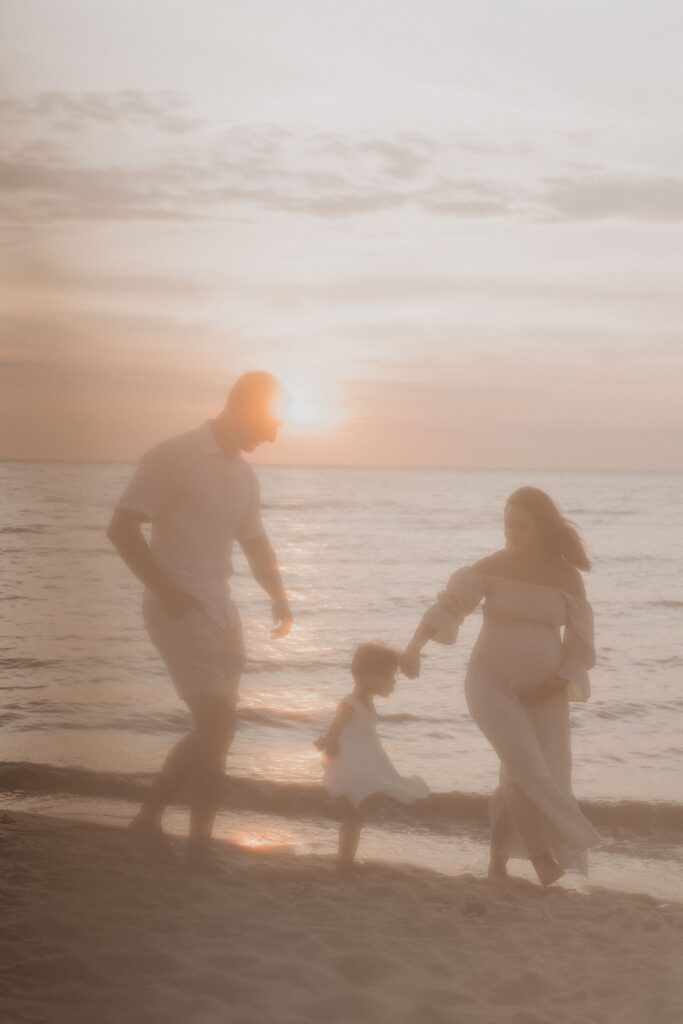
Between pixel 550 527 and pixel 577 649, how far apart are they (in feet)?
1.97

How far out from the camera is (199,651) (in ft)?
15.7

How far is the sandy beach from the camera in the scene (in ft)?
11.8

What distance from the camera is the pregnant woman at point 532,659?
557 centimetres

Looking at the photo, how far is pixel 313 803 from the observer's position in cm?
789

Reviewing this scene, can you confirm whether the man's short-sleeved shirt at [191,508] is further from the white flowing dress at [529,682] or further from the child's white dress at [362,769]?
the white flowing dress at [529,682]

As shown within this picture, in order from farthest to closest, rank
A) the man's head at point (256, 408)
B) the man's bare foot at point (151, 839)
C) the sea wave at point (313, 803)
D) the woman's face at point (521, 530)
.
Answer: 1. the sea wave at point (313, 803)
2. the woman's face at point (521, 530)
3. the man's bare foot at point (151, 839)
4. the man's head at point (256, 408)

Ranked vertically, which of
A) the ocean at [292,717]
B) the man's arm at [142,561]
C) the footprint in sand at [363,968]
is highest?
the man's arm at [142,561]

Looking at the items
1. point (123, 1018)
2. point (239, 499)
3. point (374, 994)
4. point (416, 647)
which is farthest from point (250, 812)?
point (123, 1018)

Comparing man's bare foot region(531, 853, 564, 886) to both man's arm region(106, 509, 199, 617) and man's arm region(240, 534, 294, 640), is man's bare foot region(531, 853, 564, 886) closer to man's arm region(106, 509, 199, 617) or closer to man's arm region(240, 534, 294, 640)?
man's arm region(240, 534, 294, 640)

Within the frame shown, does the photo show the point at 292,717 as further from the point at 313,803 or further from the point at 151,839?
the point at 151,839

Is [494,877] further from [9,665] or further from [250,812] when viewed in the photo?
[9,665]

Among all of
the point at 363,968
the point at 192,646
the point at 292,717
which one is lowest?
the point at 292,717

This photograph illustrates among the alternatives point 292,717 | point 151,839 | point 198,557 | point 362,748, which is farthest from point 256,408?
point 292,717

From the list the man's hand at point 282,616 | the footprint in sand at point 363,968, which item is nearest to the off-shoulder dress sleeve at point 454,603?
the man's hand at point 282,616
